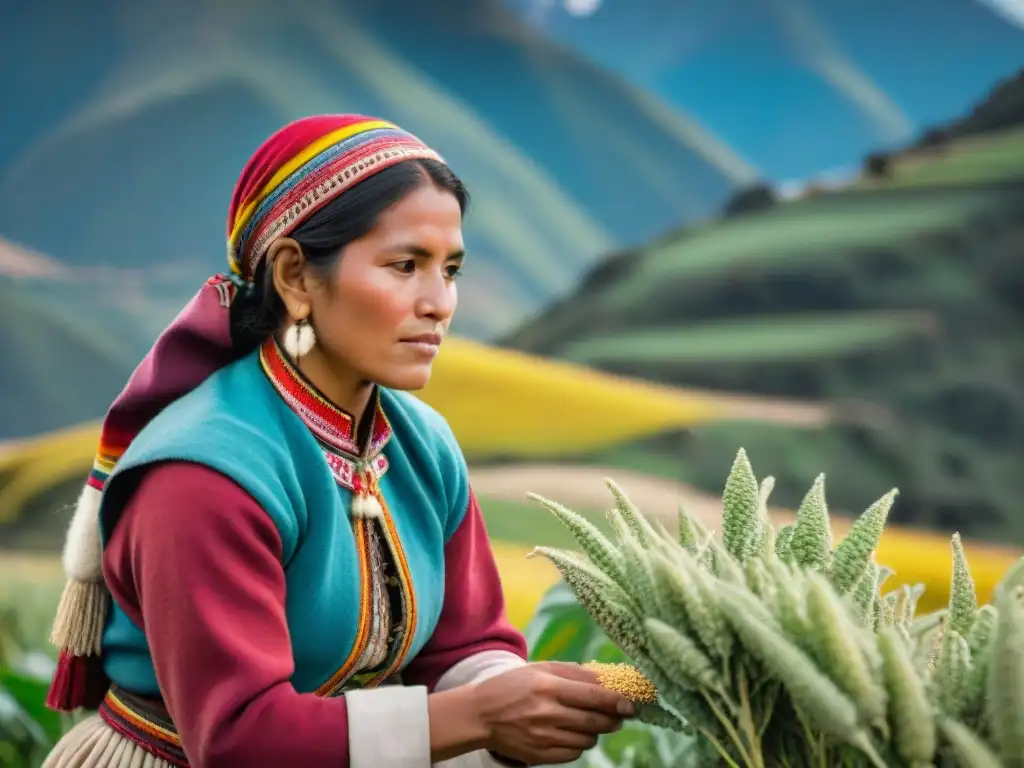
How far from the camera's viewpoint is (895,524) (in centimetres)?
366

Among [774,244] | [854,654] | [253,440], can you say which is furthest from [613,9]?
[854,654]

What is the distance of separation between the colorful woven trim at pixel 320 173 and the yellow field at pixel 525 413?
2.50 metres

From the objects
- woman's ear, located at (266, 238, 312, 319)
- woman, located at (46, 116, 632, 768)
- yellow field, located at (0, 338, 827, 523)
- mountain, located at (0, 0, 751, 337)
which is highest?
mountain, located at (0, 0, 751, 337)

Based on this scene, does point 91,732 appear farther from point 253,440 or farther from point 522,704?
point 522,704

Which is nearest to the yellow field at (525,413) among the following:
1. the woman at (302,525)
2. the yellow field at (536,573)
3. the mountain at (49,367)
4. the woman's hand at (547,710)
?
the mountain at (49,367)

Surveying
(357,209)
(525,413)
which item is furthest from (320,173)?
(525,413)

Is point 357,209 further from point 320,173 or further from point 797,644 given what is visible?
point 797,644

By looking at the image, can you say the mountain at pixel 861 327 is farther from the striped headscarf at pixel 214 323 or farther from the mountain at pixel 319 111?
the striped headscarf at pixel 214 323

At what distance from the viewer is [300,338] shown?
1268 mm

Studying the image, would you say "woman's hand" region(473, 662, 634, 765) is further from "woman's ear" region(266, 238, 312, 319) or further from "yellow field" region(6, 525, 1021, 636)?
"yellow field" region(6, 525, 1021, 636)

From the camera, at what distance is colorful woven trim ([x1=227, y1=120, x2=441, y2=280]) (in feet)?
4.03

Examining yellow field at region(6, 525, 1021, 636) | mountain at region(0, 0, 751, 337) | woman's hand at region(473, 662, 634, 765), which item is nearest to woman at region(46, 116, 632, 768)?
Result: woman's hand at region(473, 662, 634, 765)

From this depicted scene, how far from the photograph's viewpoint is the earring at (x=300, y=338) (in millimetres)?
1265

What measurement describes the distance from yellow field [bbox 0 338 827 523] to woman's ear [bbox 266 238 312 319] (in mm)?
2500
